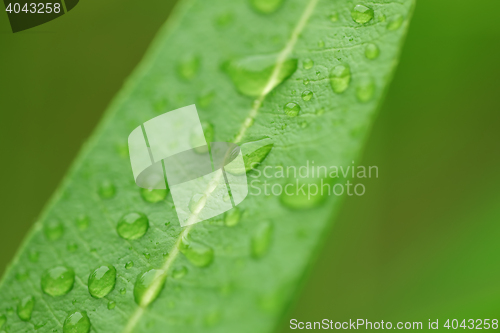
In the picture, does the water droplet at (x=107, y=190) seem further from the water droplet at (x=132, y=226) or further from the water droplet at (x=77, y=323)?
the water droplet at (x=77, y=323)

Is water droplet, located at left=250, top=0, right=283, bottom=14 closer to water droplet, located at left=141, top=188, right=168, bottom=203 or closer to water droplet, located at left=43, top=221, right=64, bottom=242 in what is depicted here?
water droplet, located at left=141, top=188, right=168, bottom=203

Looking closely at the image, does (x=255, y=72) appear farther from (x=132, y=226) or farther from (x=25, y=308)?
(x=25, y=308)

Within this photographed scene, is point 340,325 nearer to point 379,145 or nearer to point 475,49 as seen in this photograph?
point 379,145

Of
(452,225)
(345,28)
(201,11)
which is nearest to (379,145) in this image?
(452,225)

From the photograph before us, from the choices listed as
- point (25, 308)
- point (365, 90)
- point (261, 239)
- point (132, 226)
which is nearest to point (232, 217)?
point (261, 239)

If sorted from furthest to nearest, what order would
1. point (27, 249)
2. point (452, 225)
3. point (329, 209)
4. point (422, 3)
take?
point (452, 225) → point (422, 3) → point (27, 249) → point (329, 209)

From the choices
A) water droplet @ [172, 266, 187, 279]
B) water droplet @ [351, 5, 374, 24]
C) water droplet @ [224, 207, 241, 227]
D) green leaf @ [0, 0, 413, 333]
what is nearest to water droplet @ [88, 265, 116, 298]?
green leaf @ [0, 0, 413, 333]
